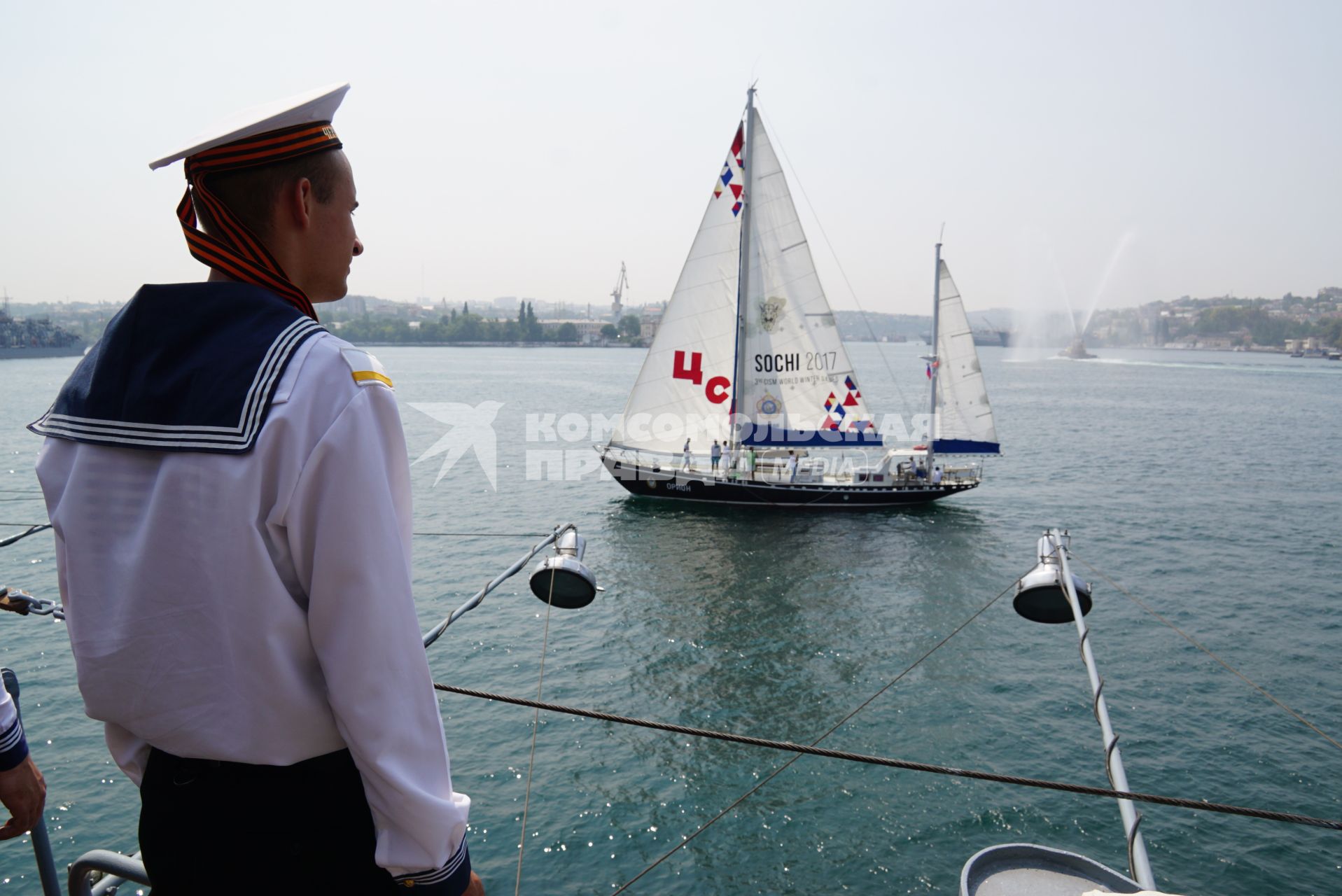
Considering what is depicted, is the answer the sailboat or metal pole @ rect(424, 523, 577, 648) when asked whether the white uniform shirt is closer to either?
metal pole @ rect(424, 523, 577, 648)

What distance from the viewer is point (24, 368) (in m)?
105

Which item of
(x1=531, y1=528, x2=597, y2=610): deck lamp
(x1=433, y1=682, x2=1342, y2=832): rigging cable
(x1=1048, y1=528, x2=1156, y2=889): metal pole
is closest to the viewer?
(x1=433, y1=682, x2=1342, y2=832): rigging cable

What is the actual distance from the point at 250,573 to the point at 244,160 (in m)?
0.74

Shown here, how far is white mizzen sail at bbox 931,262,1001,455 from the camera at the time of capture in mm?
34531

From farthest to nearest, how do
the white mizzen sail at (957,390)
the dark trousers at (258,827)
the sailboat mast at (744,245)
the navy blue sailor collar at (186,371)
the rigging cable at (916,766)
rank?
the white mizzen sail at (957,390), the sailboat mast at (744,245), the rigging cable at (916,766), the dark trousers at (258,827), the navy blue sailor collar at (186,371)

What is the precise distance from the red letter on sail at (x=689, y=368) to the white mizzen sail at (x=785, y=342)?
1639 millimetres

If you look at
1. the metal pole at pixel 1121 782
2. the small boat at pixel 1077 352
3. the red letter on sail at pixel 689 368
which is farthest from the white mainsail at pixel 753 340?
the small boat at pixel 1077 352

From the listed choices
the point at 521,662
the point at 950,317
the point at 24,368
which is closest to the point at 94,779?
the point at 521,662

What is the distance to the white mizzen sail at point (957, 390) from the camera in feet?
113

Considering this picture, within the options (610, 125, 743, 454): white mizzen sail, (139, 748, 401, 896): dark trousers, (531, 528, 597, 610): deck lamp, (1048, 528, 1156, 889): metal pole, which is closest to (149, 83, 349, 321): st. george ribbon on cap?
(139, 748, 401, 896): dark trousers

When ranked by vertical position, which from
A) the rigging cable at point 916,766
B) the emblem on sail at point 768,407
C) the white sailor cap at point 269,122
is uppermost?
the white sailor cap at point 269,122

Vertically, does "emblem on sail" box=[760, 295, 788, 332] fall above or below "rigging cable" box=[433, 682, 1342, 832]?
above

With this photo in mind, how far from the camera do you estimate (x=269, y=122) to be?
4.83 feet

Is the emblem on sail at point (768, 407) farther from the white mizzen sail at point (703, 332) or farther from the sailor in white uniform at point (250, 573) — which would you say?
the sailor in white uniform at point (250, 573)
